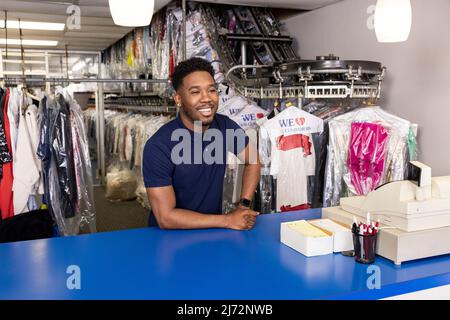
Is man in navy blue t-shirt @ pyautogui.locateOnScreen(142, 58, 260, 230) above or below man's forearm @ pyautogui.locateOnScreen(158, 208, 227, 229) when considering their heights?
above

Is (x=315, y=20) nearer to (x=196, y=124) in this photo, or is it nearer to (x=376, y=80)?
(x=376, y=80)

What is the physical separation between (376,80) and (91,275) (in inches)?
97.1

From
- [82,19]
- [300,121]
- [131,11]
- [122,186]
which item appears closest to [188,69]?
[131,11]

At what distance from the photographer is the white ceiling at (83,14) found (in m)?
3.75

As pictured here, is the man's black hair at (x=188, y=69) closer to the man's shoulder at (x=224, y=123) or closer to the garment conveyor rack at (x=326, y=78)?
the man's shoulder at (x=224, y=123)

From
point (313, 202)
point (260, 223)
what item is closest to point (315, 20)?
point (313, 202)

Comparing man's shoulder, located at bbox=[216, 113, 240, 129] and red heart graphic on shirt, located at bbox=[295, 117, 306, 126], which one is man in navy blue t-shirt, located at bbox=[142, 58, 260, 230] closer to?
man's shoulder, located at bbox=[216, 113, 240, 129]

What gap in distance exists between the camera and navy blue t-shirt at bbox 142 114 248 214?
7.34 feet

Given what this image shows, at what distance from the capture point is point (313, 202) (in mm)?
3271

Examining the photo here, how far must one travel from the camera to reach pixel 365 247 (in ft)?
5.13

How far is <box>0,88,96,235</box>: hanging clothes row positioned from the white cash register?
2.52 meters

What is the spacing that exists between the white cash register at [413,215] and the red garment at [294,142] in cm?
134

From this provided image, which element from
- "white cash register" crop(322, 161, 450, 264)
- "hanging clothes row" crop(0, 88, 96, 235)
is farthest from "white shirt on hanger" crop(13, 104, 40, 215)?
"white cash register" crop(322, 161, 450, 264)

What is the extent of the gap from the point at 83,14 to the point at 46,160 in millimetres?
1675
